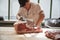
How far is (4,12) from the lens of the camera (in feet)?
12.2

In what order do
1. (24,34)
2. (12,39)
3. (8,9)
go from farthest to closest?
(8,9) < (24,34) < (12,39)

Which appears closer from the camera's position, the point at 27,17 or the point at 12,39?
the point at 12,39

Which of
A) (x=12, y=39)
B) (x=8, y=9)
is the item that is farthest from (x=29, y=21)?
(x=8, y=9)

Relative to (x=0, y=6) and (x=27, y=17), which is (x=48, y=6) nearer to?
Result: (x=0, y=6)

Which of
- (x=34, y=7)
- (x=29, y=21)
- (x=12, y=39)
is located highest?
(x=34, y=7)

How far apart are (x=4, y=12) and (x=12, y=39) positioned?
6.59 ft

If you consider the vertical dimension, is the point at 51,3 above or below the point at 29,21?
Result: above

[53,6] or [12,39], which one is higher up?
[53,6]

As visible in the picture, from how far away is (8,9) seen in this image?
3650 mm

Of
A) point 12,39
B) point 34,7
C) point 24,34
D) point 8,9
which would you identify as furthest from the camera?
point 8,9

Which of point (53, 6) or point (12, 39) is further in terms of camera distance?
point (53, 6)

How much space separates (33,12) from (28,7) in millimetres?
99

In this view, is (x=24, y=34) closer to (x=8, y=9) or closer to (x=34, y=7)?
(x=34, y=7)

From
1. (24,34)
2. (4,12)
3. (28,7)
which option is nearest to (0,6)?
(4,12)
